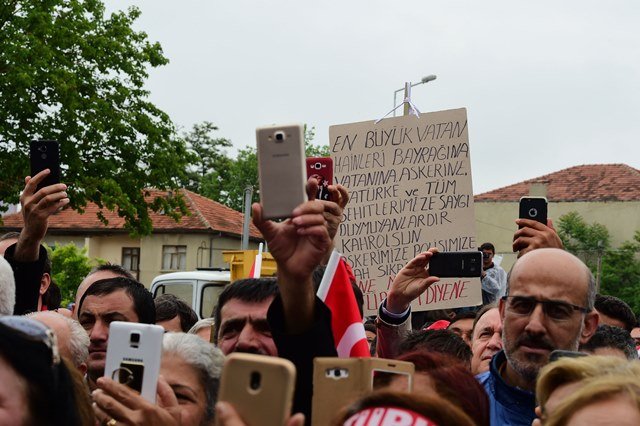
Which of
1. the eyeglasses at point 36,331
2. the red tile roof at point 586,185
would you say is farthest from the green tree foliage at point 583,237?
the eyeglasses at point 36,331

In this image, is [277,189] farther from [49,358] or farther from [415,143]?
[415,143]

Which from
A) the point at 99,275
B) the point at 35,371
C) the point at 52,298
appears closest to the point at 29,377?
the point at 35,371

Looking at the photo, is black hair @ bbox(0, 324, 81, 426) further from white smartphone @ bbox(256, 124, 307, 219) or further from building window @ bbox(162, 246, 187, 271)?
building window @ bbox(162, 246, 187, 271)

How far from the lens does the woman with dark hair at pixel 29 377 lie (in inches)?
90.9

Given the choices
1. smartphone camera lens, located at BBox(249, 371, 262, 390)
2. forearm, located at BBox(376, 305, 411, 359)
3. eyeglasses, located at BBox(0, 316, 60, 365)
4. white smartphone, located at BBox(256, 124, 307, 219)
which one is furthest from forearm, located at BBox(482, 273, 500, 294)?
smartphone camera lens, located at BBox(249, 371, 262, 390)

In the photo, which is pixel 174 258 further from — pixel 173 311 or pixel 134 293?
pixel 134 293

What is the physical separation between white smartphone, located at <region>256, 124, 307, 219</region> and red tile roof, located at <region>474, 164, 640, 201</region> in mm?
52058

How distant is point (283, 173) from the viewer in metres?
2.78

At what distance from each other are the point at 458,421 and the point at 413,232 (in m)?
4.46

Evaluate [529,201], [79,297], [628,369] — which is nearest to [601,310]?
[529,201]

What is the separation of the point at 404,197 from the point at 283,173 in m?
4.17

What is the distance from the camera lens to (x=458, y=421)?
2283mm

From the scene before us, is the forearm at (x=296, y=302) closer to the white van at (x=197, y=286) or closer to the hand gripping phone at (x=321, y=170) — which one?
the hand gripping phone at (x=321, y=170)

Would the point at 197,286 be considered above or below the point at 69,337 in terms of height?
above
